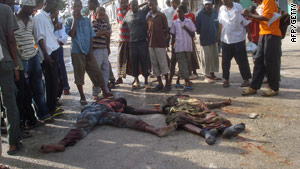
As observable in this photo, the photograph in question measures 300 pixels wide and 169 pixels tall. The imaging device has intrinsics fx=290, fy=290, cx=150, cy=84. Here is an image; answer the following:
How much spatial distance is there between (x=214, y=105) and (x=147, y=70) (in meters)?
2.09

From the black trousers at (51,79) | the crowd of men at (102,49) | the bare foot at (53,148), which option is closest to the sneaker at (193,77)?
the crowd of men at (102,49)

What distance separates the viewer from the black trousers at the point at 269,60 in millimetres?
4902

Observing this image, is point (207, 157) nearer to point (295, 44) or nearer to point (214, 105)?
point (214, 105)

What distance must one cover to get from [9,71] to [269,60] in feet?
13.2

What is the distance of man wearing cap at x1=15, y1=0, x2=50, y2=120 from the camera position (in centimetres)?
412

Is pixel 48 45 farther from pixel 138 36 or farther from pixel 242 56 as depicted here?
pixel 242 56

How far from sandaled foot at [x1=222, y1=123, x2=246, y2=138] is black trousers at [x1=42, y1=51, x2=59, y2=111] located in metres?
2.98

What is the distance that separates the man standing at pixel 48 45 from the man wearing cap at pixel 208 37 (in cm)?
317

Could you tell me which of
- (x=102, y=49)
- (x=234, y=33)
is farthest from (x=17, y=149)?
(x=234, y=33)

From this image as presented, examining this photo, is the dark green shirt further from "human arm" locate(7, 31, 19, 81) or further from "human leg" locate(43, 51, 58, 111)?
"human leg" locate(43, 51, 58, 111)

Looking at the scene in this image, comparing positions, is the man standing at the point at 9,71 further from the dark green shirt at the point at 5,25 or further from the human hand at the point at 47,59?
the human hand at the point at 47,59

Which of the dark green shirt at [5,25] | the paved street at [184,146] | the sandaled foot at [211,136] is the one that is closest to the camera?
the paved street at [184,146]

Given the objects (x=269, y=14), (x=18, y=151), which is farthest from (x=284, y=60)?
(x=18, y=151)

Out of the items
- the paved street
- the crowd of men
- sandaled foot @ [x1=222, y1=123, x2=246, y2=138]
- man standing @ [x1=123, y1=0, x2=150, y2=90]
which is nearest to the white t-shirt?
the crowd of men
